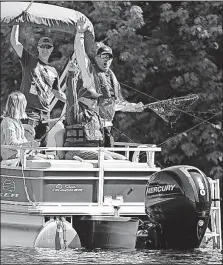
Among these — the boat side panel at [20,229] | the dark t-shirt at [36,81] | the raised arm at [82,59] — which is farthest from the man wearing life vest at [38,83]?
the boat side panel at [20,229]

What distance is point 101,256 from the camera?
481 inches

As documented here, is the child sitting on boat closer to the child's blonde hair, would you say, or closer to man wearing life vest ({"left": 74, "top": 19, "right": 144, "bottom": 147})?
the child's blonde hair

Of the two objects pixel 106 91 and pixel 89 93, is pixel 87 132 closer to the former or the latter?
pixel 89 93

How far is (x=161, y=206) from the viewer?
12180 millimetres

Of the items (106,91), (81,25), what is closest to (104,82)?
(106,91)

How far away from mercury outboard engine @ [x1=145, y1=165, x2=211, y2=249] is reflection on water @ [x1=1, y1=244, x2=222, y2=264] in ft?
0.44

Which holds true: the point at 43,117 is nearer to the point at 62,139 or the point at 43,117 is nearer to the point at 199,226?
the point at 62,139

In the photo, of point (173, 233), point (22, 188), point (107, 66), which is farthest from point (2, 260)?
point (107, 66)

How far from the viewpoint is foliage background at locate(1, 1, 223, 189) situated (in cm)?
1861

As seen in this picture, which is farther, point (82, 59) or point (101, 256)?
point (82, 59)

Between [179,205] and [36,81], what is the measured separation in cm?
265

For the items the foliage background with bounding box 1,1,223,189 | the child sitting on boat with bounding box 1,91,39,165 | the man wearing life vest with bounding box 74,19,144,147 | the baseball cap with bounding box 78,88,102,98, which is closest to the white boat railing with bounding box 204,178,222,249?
the man wearing life vest with bounding box 74,19,144,147

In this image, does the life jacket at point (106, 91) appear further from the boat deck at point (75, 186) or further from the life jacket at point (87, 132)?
the boat deck at point (75, 186)

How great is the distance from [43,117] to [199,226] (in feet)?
8.43
